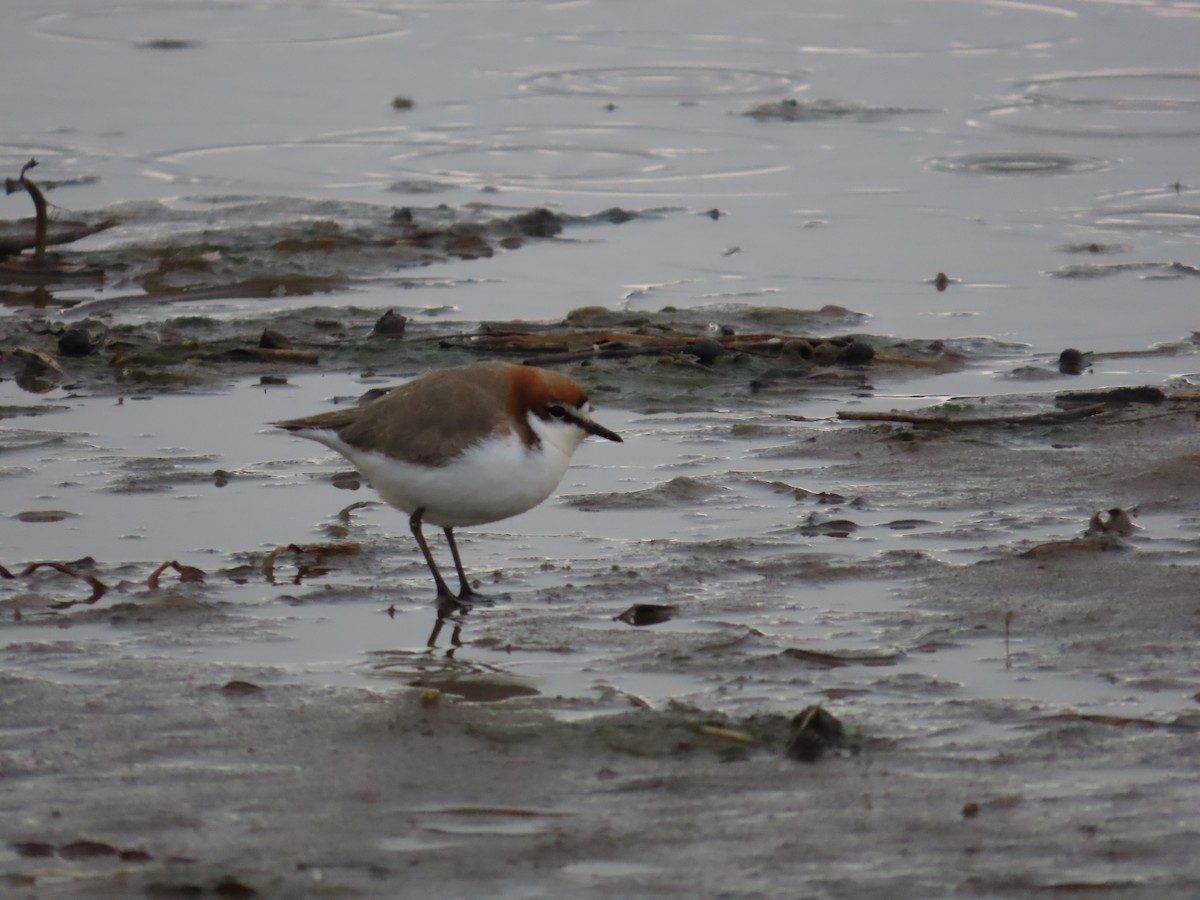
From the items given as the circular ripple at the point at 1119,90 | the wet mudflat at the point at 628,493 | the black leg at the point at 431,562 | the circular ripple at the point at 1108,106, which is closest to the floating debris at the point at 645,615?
the wet mudflat at the point at 628,493

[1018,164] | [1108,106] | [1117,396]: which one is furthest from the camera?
[1108,106]

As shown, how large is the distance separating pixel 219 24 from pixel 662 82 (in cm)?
588

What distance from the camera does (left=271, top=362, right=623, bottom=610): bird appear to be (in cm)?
661

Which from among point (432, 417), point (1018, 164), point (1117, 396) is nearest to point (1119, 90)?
point (1018, 164)

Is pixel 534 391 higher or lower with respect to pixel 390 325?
higher

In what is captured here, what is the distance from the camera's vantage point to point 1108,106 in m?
16.5

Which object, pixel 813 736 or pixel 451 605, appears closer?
pixel 813 736

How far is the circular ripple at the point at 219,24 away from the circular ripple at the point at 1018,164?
7518 millimetres

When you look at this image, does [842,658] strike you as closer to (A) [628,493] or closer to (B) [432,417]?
(B) [432,417]

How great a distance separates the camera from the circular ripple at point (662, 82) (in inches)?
676

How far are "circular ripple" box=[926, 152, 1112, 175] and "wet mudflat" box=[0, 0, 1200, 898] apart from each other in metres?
0.05

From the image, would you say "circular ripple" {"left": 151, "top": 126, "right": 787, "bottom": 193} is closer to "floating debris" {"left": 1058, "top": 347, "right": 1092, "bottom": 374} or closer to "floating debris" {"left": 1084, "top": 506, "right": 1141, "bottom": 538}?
"floating debris" {"left": 1058, "top": 347, "right": 1092, "bottom": 374}

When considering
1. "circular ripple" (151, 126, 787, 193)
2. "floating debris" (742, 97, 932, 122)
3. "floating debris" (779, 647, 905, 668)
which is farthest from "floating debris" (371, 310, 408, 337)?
"floating debris" (742, 97, 932, 122)

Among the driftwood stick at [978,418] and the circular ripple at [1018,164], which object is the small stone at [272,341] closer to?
the driftwood stick at [978,418]
